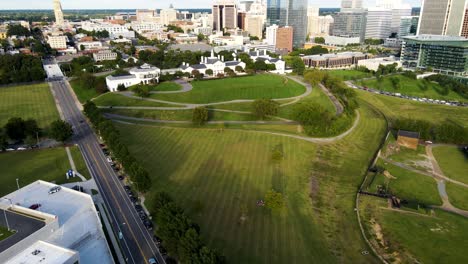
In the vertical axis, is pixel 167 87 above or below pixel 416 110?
above

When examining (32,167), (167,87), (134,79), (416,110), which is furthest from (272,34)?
(32,167)

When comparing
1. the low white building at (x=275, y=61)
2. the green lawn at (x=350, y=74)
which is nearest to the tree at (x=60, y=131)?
the low white building at (x=275, y=61)

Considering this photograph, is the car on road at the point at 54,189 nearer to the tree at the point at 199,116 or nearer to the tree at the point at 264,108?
the tree at the point at 199,116

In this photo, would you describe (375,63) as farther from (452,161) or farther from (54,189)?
(54,189)

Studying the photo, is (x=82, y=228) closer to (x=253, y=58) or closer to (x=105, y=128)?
(x=105, y=128)

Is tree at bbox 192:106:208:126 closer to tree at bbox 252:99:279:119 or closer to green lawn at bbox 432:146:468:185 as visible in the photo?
tree at bbox 252:99:279:119

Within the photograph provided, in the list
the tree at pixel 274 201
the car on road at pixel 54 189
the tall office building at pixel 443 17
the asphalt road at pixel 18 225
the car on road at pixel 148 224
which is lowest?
the car on road at pixel 148 224

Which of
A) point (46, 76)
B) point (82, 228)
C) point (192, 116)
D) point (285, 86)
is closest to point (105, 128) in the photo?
Result: point (192, 116)
